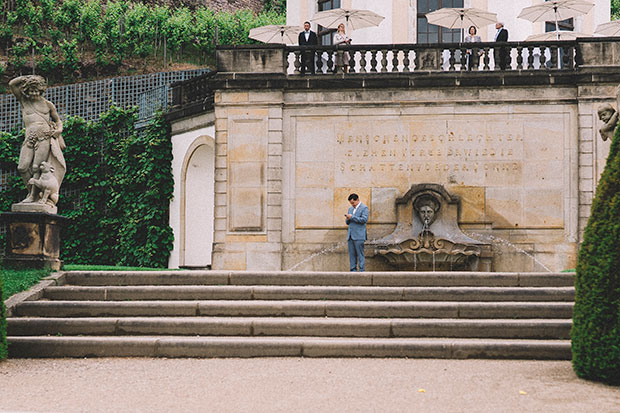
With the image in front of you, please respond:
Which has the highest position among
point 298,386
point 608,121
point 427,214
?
point 608,121

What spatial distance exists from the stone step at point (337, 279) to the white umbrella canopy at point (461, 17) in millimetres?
10493

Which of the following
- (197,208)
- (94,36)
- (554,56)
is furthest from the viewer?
(94,36)

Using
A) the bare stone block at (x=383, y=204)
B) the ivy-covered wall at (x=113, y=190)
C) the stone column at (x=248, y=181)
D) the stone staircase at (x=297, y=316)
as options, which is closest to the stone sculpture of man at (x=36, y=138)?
the stone staircase at (x=297, y=316)

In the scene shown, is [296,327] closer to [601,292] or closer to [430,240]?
[601,292]

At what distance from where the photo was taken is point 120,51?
36.9 m

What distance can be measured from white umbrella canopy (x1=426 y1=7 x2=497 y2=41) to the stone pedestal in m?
11.8

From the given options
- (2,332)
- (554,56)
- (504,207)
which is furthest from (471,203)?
(2,332)

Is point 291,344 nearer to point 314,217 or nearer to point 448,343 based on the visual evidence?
point 448,343

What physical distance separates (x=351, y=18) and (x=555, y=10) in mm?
5281

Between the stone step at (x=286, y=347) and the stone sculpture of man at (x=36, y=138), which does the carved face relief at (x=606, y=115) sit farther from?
the stone sculpture of man at (x=36, y=138)

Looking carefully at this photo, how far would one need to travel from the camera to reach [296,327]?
11055 mm

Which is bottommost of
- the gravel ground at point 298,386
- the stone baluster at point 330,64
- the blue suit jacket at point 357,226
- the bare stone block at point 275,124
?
the gravel ground at point 298,386

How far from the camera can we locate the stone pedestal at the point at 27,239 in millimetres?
14117

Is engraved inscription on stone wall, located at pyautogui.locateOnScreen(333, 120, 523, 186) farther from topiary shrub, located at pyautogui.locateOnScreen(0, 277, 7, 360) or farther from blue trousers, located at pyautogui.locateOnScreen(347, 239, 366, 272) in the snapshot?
topiary shrub, located at pyautogui.locateOnScreen(0, 277, 7, 360)
